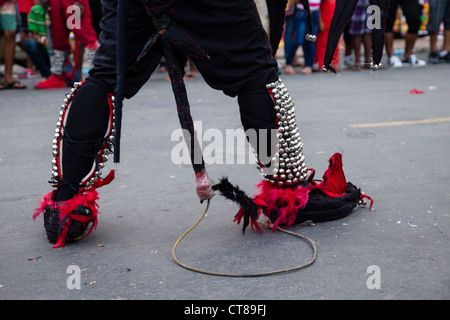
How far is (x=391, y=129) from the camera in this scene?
15.3 ft

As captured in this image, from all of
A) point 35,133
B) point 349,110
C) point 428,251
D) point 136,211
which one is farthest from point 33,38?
point 428,251

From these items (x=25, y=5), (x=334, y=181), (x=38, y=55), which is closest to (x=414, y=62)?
(x=38, y=55)

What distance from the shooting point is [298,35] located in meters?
8.84

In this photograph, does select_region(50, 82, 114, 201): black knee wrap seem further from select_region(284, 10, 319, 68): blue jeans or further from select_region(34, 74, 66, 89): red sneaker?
select_region(284, 10, 319, 68): blue jeans

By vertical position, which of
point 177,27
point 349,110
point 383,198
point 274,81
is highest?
point 177,27

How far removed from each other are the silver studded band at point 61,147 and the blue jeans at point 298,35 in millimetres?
6533

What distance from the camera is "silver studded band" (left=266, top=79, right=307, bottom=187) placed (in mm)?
2459

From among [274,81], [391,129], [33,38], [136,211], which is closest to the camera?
[274,81]

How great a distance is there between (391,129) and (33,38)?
5.31 metres

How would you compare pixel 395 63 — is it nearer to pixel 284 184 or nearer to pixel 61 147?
pixel 284 184

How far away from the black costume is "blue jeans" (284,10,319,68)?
251 inches

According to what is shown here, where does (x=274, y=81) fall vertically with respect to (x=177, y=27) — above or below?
below
